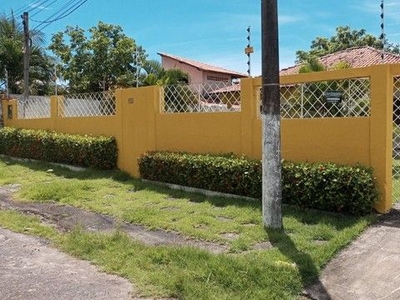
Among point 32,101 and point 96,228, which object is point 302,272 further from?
point 32,101

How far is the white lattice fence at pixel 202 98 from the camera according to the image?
6996mm

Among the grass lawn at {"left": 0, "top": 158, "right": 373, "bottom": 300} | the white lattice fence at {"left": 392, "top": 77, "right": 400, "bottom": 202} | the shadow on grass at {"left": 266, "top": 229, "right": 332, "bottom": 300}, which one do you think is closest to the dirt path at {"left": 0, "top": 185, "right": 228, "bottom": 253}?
the grass lawn at {"left": 0, "top": 158, "right": 373, "bottom": 300}

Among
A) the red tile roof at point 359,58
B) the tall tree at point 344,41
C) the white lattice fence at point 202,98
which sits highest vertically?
the tall tree at point 344,41

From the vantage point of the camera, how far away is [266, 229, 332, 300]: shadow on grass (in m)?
3.40

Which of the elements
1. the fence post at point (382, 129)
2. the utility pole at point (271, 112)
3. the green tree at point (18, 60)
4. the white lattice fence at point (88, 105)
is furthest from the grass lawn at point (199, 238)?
the green tree at point (18, 60)

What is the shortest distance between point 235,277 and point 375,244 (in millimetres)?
1739

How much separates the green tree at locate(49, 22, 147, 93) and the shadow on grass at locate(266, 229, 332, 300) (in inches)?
743

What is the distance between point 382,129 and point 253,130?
1917 mm

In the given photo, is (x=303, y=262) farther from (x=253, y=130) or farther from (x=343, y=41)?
(x=343, y=41)

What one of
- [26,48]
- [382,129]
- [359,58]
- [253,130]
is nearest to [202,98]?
[253,130]

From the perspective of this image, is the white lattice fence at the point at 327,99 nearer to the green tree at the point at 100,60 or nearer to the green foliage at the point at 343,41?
the green tree at the point at 100,60

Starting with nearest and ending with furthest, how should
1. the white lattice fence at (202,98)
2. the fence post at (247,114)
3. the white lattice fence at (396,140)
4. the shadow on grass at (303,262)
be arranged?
1. the shadow on grass at (303,262)
2. the white lattice fence at (396,140)
3. the fence post at (247,114)
4. the white lattice fence at (202,98)

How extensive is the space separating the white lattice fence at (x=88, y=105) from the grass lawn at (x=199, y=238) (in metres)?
2.54

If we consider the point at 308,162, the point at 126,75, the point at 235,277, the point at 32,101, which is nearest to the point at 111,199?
the point at 308,162
